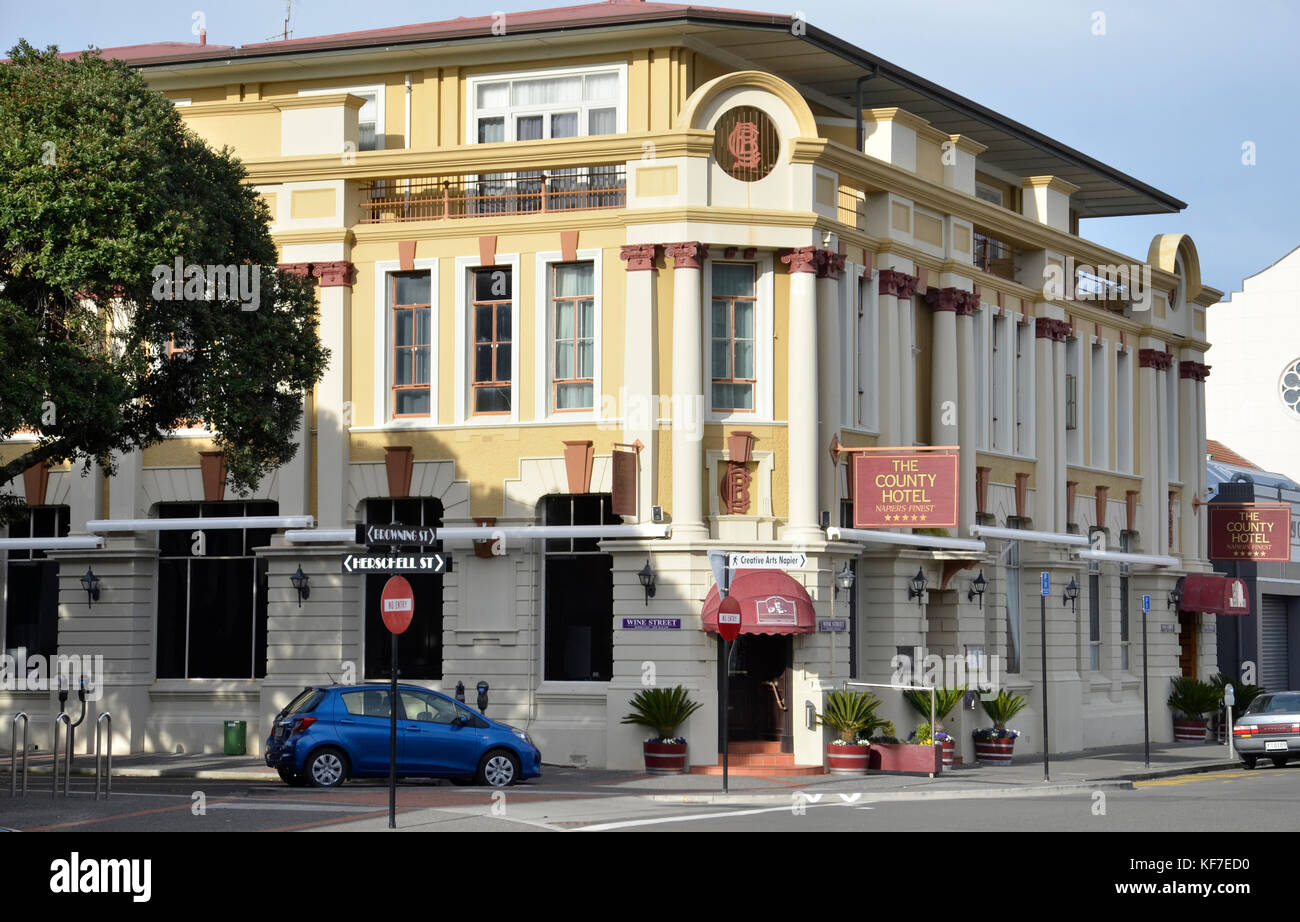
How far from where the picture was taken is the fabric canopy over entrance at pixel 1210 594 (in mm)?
46812

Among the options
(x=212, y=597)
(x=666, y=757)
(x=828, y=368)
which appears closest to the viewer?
(x=666, y=757)

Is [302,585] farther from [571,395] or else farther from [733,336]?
[733,336]

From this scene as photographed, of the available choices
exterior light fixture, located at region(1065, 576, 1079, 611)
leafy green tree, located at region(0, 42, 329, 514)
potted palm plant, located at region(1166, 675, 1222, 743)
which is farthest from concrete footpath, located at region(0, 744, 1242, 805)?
potted palm plant, located at region(1166, 675, 1222, 743)

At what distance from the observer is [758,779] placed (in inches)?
1196

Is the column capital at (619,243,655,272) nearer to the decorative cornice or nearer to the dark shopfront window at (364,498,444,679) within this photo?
the dark shopfront window at (364,498,444,679)

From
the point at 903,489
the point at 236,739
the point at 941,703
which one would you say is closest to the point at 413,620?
the point at 236,739

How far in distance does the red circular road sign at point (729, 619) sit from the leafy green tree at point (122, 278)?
24.5 feet

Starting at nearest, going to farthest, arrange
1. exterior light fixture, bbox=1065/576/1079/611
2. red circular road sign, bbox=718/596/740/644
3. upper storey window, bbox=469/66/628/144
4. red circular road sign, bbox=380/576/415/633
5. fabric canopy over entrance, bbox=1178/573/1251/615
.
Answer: red circular road sign, bbox=380/576/415/633 → red circular road sign, bbox=718/596/740/644 → upper storey window, bbox=469/66/628/144 → exterior light fixture, bbox=1065/576/1079/611 → fabric canopy over entrance, bbox=1178/573/1251/615

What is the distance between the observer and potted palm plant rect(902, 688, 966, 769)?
1346 inches

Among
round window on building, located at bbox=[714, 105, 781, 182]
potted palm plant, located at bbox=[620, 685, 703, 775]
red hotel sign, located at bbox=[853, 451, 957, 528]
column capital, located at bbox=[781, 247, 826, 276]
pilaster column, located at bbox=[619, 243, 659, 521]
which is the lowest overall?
potted palm plant, located at bbox=[620, 685, 703, 775]

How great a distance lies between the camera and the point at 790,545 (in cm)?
3200

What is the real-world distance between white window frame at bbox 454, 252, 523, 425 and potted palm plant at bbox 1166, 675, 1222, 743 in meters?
20.3

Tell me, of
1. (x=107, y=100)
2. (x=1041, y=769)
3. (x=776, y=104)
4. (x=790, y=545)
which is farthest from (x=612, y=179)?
(x=1041, y=769)

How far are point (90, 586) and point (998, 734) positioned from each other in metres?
17.0
